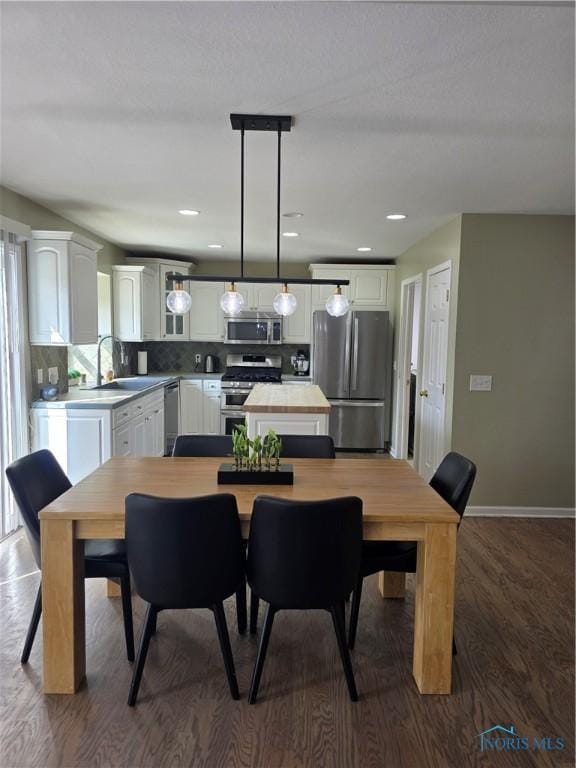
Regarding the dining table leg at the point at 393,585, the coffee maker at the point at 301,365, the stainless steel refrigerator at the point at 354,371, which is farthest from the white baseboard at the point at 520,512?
the coffee maker at the point at 301,365

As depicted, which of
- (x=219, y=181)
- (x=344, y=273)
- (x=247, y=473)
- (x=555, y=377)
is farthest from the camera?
(x=344, y=273)

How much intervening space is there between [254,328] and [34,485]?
423cm

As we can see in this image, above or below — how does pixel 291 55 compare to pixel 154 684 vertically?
above

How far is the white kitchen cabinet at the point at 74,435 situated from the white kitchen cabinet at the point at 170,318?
2521 millimetres

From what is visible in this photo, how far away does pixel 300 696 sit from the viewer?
192cm

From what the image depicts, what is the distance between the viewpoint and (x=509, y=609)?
2.58 metres

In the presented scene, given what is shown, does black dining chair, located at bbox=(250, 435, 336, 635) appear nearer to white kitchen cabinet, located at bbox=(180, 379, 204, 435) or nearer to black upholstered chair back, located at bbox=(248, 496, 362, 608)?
black upholstered chair back, located at bbox=(248, 496, 362, 608)

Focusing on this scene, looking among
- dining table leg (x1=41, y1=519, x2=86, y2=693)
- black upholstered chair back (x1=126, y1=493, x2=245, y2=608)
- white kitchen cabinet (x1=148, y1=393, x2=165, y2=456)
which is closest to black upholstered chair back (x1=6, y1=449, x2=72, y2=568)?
dining table leg (x1=41, y1=519, x2=86, y2=693)

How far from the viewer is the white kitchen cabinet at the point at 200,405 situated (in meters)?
5.94

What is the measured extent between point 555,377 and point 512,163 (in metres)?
1.84

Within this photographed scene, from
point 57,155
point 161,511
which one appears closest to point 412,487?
point 161,511

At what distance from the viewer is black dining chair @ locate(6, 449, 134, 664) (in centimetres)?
198

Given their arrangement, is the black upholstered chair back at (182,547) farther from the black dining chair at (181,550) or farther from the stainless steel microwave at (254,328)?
the stainless steel microwave at (254,328)

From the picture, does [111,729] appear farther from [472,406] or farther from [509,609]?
[472,406]
